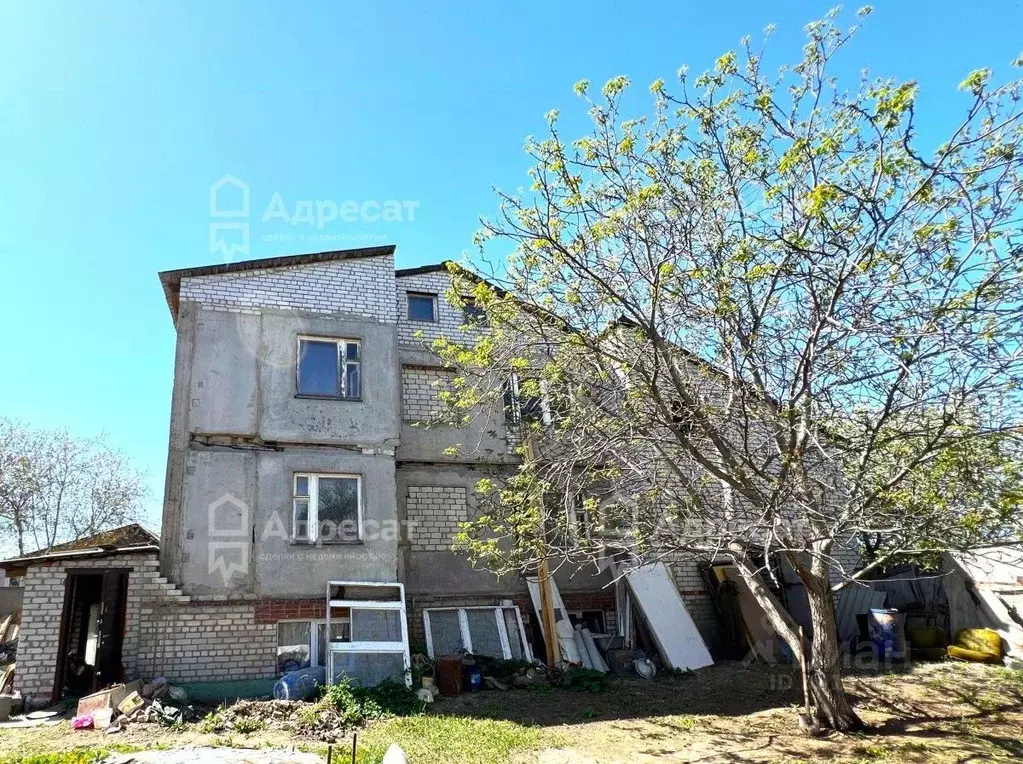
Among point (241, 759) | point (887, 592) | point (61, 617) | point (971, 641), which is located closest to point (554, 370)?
point (241, 759)

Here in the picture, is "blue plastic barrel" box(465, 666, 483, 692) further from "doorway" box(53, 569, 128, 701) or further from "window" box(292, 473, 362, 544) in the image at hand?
"doorway" box(53, 569, 128, 701)

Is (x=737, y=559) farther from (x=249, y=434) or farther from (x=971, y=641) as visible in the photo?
(x=249, y=434)

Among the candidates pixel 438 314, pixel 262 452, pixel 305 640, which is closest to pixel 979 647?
pixel 305 640

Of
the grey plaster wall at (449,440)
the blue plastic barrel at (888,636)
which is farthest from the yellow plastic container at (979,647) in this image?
the grey plaster wall at (449,440)

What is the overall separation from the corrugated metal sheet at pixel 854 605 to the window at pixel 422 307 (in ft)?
30.2

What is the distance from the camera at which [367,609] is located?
9.69m

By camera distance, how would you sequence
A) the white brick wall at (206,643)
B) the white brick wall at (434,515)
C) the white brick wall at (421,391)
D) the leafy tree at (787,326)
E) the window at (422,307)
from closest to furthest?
the leafy tree at (787,326) → the white brick wall at (206,643) → the white brick wall at (434,515) → the white brick wall at (421,391) → the window at (422,307)

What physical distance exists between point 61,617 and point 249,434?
3348 mm

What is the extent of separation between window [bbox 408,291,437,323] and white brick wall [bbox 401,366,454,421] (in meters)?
1.21

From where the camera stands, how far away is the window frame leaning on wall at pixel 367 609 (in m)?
8.95

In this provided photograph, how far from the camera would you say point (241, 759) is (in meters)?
5.83

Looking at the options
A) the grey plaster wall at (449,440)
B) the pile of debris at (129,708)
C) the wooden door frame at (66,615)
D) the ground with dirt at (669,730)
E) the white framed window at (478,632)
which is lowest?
the ground with dirt at (669,730)

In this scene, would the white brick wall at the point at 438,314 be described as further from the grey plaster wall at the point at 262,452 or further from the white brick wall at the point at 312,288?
the grey plaster wall at the point at 262,452

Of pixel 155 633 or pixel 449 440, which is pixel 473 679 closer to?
pixel 449 440
